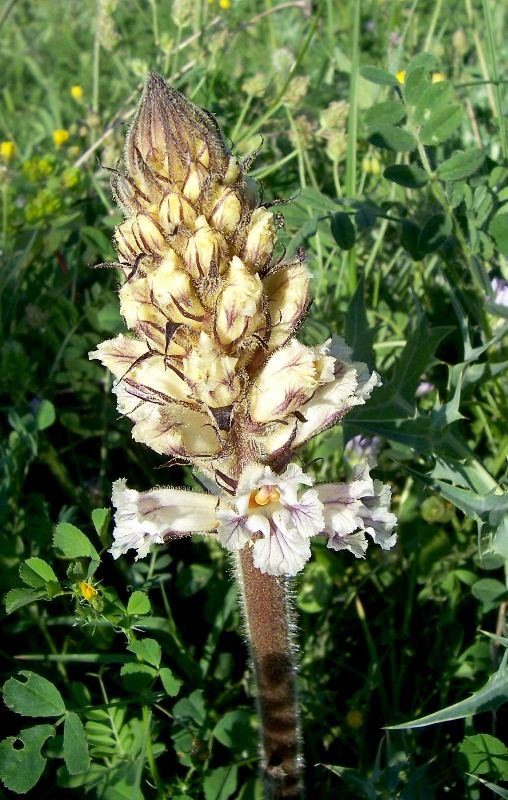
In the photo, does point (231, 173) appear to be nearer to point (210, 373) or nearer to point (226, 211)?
point (226, 211)

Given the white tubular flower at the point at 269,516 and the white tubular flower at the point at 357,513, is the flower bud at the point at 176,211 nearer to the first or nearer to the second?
the white tubular flower at the point at 269,516

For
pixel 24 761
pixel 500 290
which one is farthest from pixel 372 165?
pixel 24 761

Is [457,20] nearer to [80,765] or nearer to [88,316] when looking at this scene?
[88,316]

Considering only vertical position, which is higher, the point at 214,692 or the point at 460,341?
the point at 460,341

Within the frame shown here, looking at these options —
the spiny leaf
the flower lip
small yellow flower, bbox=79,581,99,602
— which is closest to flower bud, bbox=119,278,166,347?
the flower lip

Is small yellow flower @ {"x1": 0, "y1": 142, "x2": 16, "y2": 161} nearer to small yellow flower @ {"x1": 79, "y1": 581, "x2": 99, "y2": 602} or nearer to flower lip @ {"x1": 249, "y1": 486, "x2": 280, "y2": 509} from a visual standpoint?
small yellow flower @ {"x1": 79, "y1": 581, "x2": 99, "y2": 602}

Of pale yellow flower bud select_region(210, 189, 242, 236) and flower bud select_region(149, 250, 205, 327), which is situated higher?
pale yellow flower bud select_region(210, 189, 242, 236)

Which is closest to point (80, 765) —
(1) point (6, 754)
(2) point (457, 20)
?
(1) point (6, 754)
